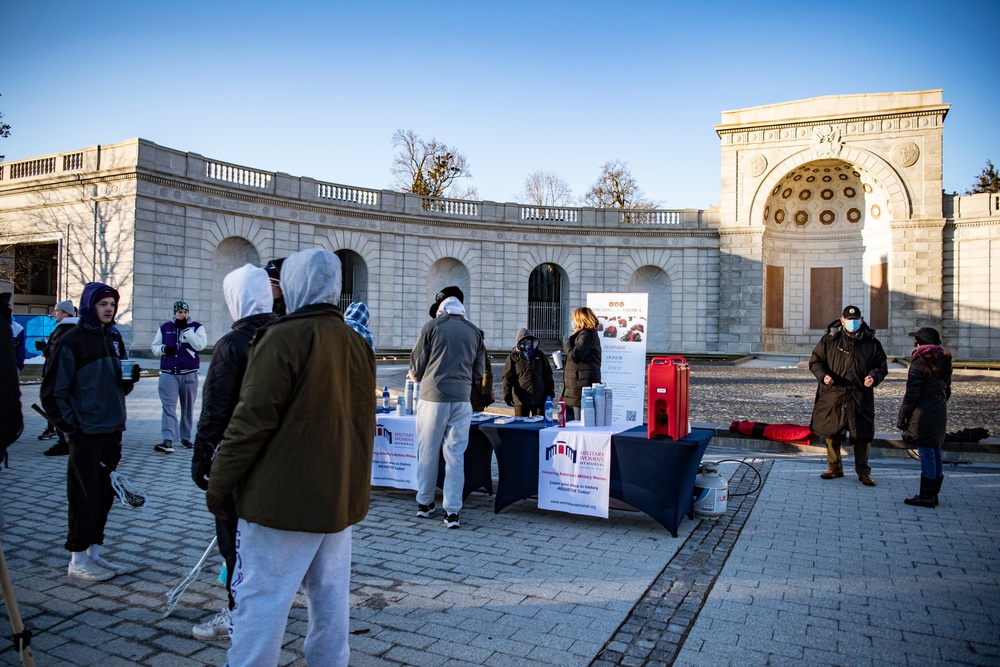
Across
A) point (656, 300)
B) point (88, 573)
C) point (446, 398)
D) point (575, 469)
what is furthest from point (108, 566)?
point (656, 300)

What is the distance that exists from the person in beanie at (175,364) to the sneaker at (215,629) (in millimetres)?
6288

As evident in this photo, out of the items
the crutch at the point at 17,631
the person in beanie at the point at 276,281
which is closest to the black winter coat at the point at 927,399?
the person in beanie at the point at 276,281

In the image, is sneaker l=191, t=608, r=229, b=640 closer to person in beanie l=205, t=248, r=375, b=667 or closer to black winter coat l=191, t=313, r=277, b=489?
black winter coat l=191, t=313, r=277, b=489

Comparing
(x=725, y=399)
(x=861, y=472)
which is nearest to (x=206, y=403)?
(x=861, y=472)

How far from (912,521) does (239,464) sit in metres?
6.28

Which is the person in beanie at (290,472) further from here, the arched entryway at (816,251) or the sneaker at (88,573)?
the arched entryway at (816,251)

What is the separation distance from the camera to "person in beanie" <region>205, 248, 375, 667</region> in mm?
2857

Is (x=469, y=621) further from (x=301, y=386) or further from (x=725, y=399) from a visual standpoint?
(x=725, y=399)

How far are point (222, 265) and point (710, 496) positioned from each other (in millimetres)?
23007

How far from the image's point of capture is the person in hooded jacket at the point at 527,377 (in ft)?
30.0

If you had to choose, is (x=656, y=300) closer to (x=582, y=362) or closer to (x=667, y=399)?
(x=582, y=362)

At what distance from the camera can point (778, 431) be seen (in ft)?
33.7

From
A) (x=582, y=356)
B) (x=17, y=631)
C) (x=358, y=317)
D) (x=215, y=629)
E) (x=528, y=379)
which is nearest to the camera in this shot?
(x=17, y=631)

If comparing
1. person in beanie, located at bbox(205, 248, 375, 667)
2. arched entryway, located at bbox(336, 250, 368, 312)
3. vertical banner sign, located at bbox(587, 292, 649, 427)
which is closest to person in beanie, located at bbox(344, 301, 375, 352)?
person in beanie, located at bbox(205, 248, 375, 667)
